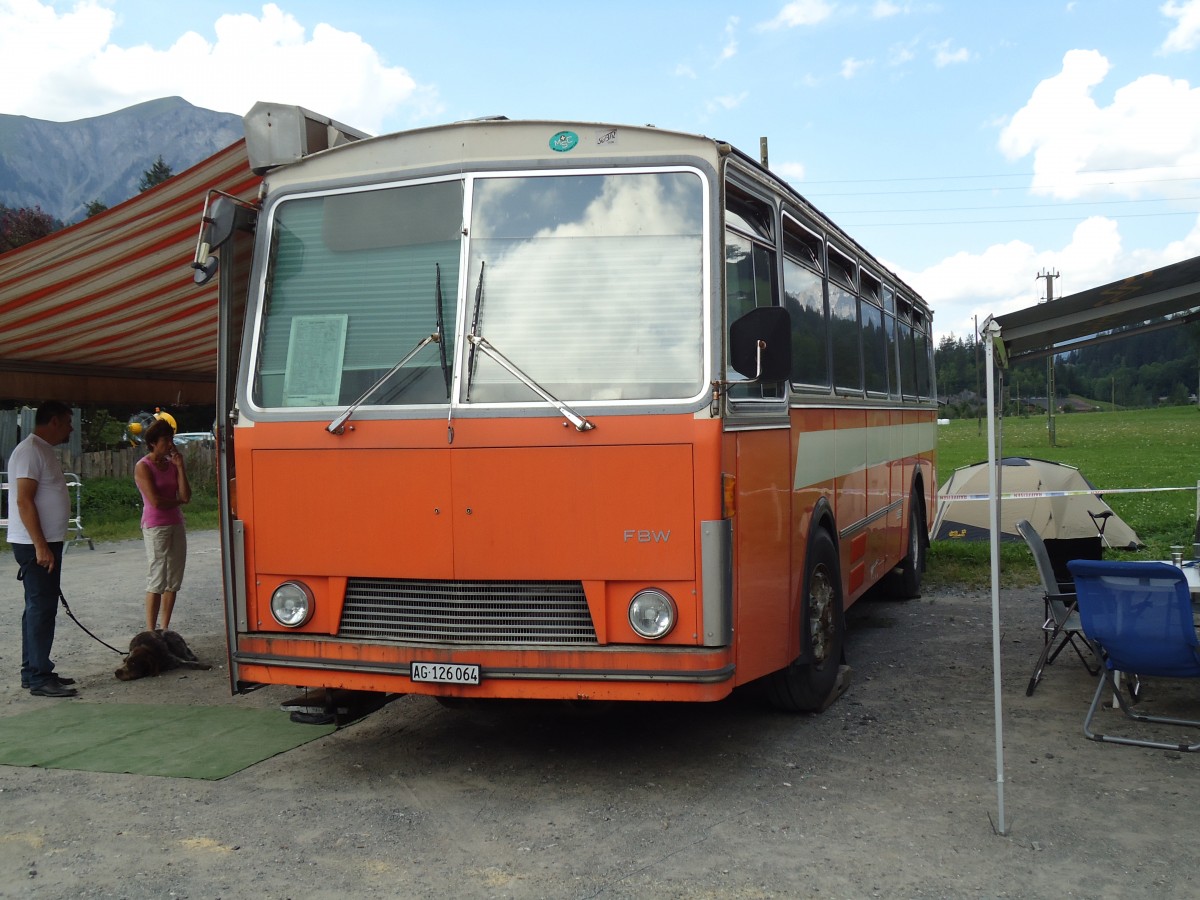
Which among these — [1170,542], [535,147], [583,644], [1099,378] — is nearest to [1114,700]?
[583,644]

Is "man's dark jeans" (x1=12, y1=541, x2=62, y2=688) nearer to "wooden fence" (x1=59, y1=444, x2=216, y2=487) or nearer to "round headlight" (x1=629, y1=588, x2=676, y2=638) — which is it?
"round headlight" (x1=629, y1=588, x2=676, y2=638)

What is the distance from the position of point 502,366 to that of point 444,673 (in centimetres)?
149

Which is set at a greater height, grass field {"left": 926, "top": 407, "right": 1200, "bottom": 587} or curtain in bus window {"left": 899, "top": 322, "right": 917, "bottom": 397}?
curtain in bus window {"left": 899, "top": 322, "right": 917, "bottom": 397}

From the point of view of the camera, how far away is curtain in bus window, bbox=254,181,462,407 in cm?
592

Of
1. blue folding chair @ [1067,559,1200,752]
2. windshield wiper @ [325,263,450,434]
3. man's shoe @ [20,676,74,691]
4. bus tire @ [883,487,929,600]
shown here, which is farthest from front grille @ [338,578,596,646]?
bus tire @ [883,487,929,600]

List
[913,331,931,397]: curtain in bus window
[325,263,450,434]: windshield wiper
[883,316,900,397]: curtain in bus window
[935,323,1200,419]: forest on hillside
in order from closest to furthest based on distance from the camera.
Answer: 1. [325,263,450,434]: windshield wiper
2. [883,316,900,397]: curtain in bus window
3. [913,331,931,397]: curtain in bus window
4. [935,323,1200,419]: forest on hillside

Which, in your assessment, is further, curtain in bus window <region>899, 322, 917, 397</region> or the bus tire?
the bus tire

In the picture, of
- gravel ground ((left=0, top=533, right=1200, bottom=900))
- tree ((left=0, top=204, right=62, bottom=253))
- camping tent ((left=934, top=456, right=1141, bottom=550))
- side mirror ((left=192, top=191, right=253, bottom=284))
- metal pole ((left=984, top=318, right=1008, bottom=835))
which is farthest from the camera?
tree ((left=0, top=204, right=62, bottom=253))

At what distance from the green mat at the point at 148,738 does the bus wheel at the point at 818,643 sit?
9.12ft

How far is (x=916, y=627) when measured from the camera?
35.9 ft

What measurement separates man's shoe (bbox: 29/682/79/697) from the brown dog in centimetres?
62

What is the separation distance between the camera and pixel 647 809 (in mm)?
5695

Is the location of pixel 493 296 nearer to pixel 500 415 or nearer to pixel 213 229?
pixel 500 415

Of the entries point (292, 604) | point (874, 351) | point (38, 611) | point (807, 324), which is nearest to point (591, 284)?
point (292, 604)
